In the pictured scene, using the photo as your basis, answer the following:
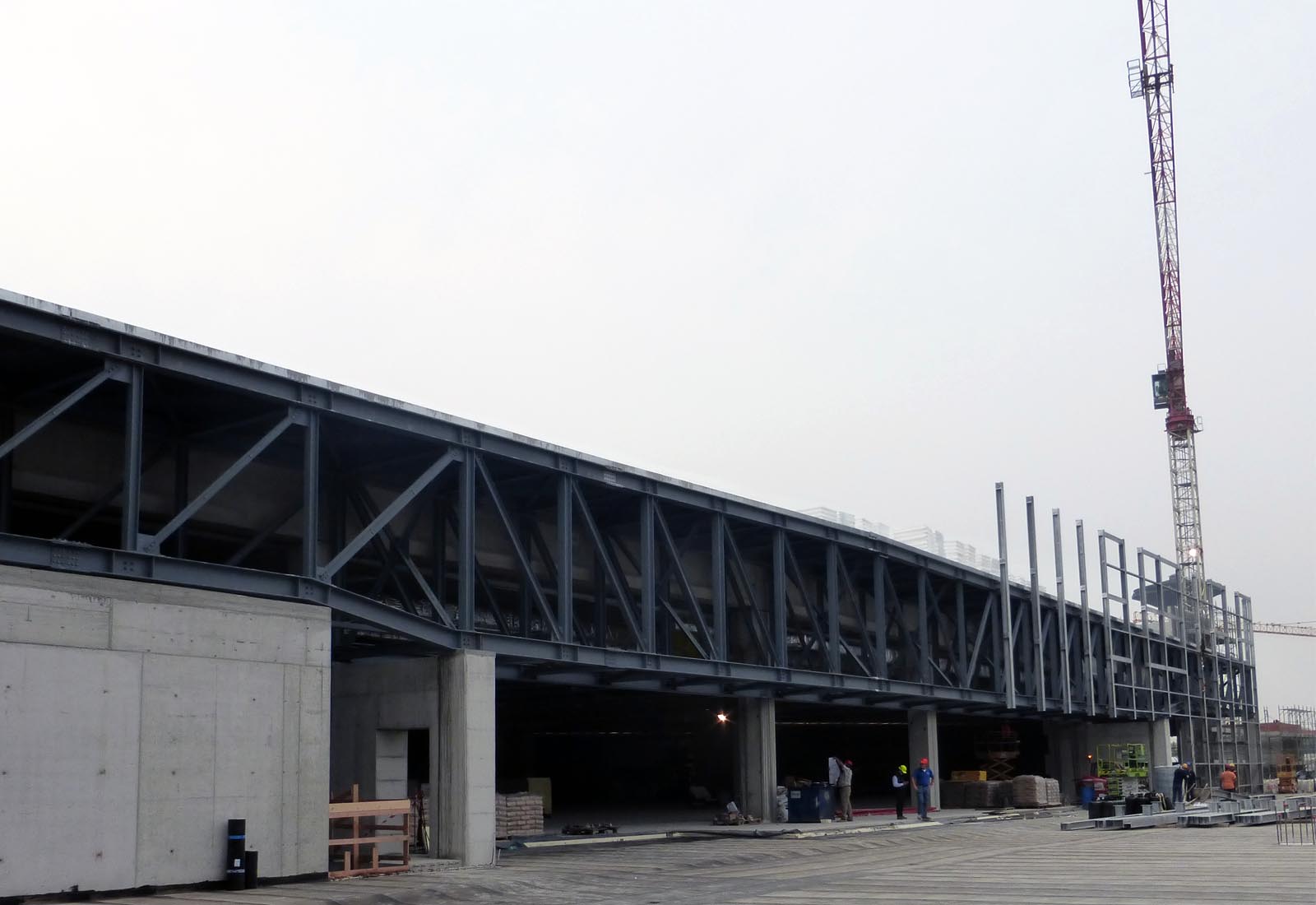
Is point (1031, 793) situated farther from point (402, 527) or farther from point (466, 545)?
point (466, 545)

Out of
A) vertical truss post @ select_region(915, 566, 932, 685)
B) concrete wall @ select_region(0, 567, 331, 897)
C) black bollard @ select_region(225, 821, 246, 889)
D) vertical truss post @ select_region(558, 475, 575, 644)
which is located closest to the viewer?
concrete wall @ select_region(0, 567, 331, 897)

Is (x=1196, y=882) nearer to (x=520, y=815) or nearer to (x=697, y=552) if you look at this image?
(x=520, y=815)

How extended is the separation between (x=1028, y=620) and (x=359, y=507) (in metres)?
30.4

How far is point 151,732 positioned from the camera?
1909 cm

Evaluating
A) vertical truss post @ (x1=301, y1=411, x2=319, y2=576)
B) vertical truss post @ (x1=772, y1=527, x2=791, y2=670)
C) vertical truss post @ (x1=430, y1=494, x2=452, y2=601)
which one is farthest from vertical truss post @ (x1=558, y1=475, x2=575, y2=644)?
vertical truss post @ (x1=772, y1=527, x2=791, y2=670)

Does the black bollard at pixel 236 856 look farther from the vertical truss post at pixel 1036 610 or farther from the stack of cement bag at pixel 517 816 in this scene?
the vertical truss post at pixel 1036 610

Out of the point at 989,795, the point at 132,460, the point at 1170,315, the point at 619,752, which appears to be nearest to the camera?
the point at 132,460

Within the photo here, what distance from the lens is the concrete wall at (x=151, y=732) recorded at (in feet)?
57.7

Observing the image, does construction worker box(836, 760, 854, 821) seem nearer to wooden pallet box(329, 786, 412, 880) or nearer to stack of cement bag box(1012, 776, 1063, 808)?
stack of cement bag box(1012, 776, 1063, 808)

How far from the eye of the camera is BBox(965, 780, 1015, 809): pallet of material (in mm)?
46125

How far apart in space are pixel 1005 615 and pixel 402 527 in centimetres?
2386

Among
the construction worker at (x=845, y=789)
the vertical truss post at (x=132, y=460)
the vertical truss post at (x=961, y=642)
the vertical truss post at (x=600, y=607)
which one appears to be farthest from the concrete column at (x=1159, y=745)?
the vertical truss post at (x=132, y=460)

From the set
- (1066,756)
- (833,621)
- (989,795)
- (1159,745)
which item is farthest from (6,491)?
(1159,745)

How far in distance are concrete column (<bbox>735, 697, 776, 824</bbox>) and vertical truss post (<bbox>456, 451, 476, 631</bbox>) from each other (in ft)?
42.7
